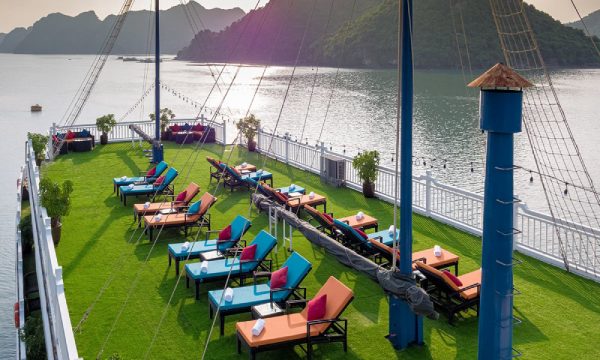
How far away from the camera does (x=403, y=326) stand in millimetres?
8602

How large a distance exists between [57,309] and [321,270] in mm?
5710

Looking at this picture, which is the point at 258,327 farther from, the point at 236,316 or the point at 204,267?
the point at 204,267

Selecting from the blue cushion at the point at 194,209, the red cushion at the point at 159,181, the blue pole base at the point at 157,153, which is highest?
the blue pole base at the point at 157,153

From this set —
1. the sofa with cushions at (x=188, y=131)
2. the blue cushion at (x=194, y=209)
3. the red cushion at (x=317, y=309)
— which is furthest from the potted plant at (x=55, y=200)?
the sofa with cushions at (x=188, y=131)

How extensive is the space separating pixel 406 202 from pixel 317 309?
2.04 m

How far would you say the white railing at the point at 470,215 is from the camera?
38.2 feet

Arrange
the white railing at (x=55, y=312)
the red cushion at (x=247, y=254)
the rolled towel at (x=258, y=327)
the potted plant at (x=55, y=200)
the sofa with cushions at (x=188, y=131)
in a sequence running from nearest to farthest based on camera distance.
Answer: the white railing at (x=55, y=312) → the rolled towel at (x=258, y=327) → the red cushion at (x=247, y=254) → the potted plant at (x=55, y=200) → the sofa with cushions at (x=188, y=131)

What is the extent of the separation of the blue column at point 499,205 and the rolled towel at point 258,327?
3.43 meters

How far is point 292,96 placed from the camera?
78500 mm

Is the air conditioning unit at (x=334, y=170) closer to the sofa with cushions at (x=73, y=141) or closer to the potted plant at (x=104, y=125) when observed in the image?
the sofa with cushions at (x=73, y=141)

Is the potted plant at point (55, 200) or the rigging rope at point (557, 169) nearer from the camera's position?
the rigging rope at point (557, 169)

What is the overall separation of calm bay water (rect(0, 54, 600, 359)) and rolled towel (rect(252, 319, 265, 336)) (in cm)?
711

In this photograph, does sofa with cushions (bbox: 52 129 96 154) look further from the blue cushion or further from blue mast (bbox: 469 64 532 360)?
blue mast (bbox: 469 64 532 360)

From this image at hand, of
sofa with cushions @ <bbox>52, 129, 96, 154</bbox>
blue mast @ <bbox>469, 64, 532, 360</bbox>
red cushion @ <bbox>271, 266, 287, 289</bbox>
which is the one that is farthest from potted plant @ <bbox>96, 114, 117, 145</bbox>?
blue mast @ <bbox>469, 64, 532, 360</bbox>
